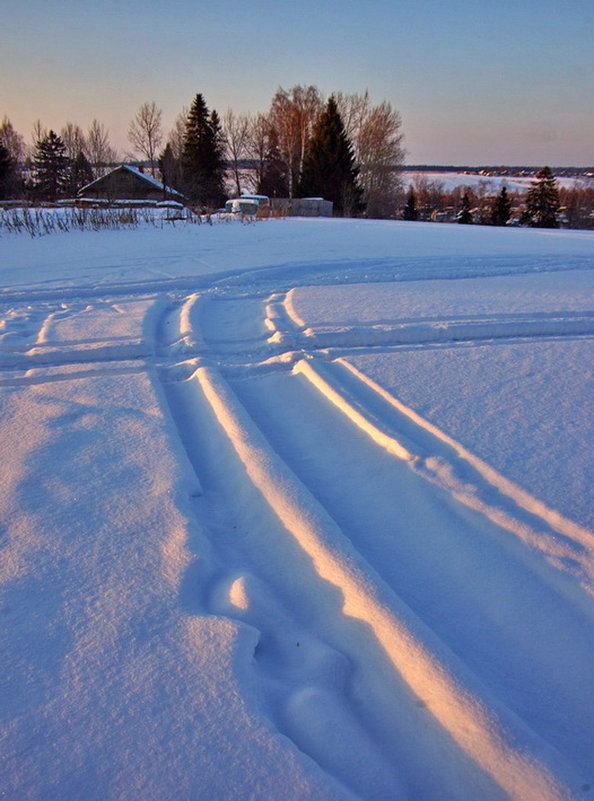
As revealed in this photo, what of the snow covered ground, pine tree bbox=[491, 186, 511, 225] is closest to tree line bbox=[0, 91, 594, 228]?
pine tree bbox=[491, 186, 511, 225]

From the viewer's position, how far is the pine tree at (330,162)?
32.4 metres

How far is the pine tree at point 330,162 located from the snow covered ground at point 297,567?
3116 cm

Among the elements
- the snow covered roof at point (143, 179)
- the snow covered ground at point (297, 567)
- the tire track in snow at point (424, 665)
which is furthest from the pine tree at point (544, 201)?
the tire track in snow at point (424, 665)

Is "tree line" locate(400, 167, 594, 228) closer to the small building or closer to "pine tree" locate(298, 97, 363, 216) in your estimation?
"pine tree" locate(298, 97, 363, 216)

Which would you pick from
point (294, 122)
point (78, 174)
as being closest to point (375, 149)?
point (294, 122)

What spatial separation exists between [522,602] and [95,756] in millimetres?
1310

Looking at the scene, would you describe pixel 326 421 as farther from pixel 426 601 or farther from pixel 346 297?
pixel 346 297

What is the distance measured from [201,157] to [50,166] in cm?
1394

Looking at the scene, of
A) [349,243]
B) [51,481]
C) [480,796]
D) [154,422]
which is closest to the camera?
[480,796]

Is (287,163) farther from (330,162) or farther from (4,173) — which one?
(4,173)

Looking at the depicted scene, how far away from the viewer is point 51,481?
7.30 ft

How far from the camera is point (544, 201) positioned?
1480 inches

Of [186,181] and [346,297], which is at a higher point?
[186,181]

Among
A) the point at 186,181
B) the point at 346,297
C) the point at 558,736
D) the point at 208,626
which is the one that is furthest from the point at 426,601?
the point at 186,181
